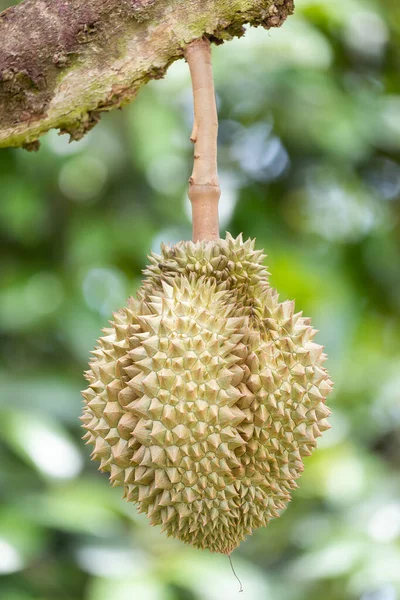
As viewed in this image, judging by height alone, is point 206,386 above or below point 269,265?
below

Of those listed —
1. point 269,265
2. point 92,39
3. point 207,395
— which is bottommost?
point 207,395

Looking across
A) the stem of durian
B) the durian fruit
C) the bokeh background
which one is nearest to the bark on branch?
the stem of durian

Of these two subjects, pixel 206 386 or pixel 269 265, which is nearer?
pixel 206 386

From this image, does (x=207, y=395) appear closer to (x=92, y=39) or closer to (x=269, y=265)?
(x=92, y=39)

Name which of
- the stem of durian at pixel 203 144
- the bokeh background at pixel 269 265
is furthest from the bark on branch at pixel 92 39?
the bokeh background at pixel 269 265

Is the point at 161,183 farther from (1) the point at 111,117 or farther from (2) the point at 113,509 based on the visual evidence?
(2) the point at 113,509

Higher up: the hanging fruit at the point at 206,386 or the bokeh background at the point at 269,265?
the bokeh background at the point at 269,265

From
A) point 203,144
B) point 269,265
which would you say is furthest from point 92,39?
point 269,265

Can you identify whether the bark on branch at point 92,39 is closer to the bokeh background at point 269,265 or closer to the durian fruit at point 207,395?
the durian fruit at point 207,395
